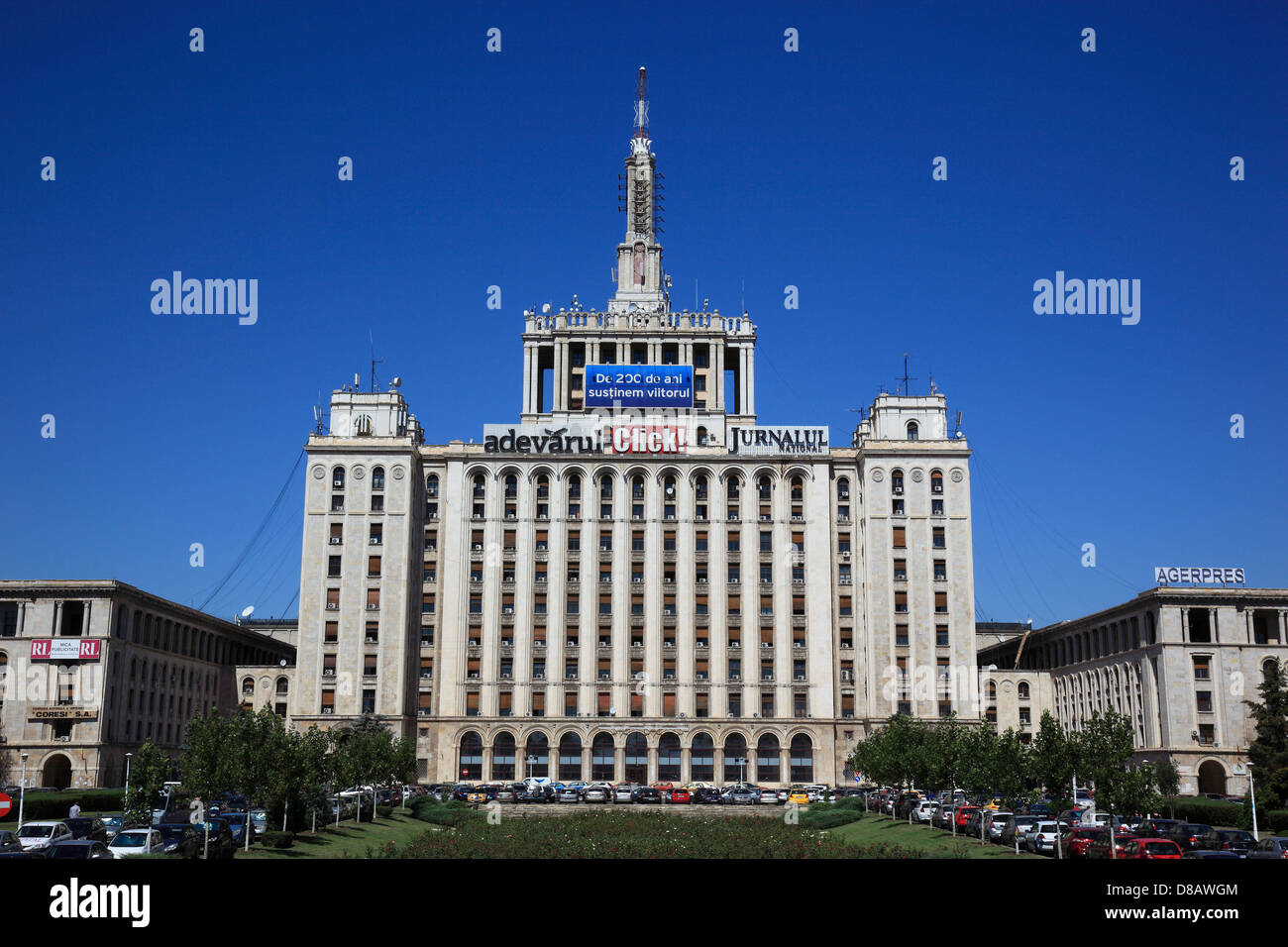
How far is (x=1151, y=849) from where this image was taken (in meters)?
49.0

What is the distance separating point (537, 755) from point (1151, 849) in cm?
7681

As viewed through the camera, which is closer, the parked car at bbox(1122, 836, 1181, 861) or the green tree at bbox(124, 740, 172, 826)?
the parked car at bbox(1122, 836, 1181, 861)

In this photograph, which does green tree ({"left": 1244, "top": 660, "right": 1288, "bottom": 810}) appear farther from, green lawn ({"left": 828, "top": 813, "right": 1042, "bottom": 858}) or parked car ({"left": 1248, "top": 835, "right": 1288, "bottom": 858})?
parked car ({"left": 1248, "top": 835, "right": 1288, "bottom": 858})

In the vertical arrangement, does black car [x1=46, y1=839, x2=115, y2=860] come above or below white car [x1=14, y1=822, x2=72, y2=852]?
above

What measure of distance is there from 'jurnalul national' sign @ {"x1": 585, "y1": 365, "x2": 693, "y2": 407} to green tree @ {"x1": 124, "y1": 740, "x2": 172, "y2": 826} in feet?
242

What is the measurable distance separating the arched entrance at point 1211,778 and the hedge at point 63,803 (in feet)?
291

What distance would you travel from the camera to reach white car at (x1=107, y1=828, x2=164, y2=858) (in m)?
51.2

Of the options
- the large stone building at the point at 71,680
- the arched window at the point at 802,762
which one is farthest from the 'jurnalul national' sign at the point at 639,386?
the large stone building at the point at 71,680

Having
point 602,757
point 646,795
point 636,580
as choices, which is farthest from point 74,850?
point 636,580

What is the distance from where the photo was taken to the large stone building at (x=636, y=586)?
4594 inches

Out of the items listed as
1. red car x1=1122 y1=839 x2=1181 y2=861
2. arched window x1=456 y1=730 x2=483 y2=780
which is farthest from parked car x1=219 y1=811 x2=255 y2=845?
arched window x1=456 y1=730 x2=483 y2=780
